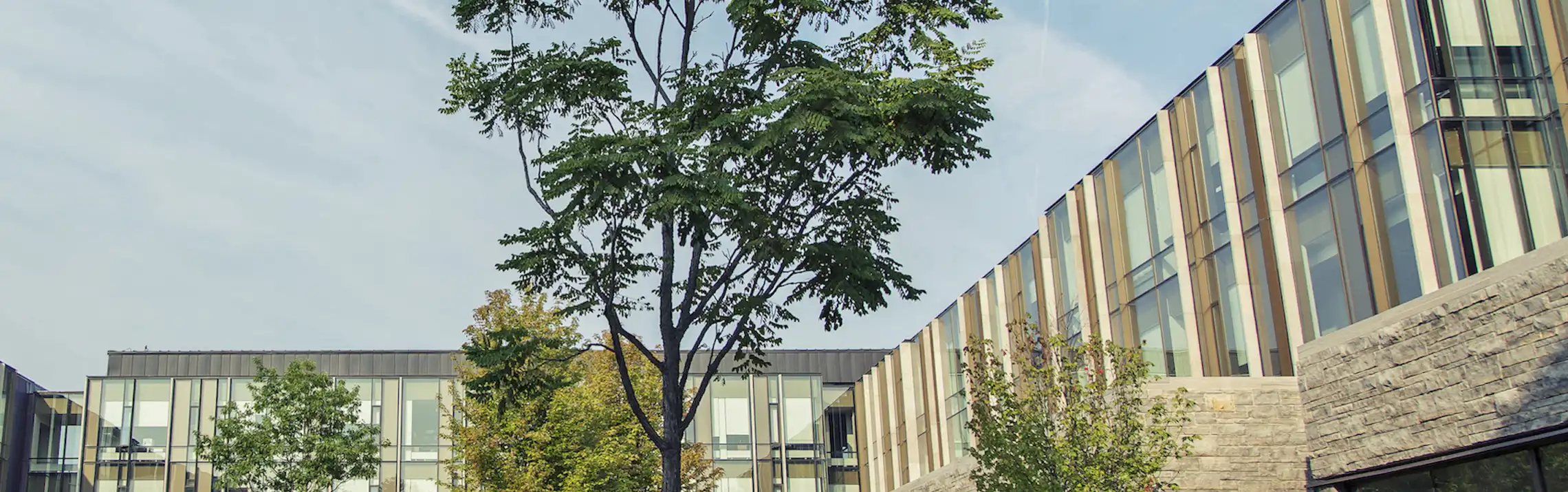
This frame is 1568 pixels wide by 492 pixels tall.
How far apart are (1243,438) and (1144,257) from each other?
7486 mm

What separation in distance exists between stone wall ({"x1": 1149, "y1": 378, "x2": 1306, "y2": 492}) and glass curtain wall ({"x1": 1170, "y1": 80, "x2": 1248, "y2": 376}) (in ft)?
6.14

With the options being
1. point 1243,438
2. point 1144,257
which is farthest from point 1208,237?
point 1243,438

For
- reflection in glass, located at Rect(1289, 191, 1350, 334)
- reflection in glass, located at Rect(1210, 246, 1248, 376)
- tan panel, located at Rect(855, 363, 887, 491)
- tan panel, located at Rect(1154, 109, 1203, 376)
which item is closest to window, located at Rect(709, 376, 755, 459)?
tan panel, located at Rect(855, 363, 887, 491)

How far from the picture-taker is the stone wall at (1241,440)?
1069 inches

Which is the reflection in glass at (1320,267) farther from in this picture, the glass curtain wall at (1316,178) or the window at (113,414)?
the window at (113,414)

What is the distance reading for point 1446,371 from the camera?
21250mm

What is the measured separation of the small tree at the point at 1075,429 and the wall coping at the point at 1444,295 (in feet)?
8.24

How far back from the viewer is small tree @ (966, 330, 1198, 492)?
24078 mm

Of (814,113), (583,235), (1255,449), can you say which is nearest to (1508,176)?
(1255,449)

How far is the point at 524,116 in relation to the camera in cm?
2038

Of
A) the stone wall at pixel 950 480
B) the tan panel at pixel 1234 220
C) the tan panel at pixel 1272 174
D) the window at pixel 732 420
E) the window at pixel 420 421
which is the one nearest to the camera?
the tan panel at pixel 1272 174

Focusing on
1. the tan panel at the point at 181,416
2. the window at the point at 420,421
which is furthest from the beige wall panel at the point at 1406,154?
the tan panel at the point at 181,416

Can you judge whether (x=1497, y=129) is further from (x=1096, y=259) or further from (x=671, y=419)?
(x=1096, y=259)

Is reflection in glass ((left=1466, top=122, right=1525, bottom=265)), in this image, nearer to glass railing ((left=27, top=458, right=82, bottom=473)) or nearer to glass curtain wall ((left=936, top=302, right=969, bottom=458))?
glass curtain wall ((left=936, top=302, right=969, bottom=458))
